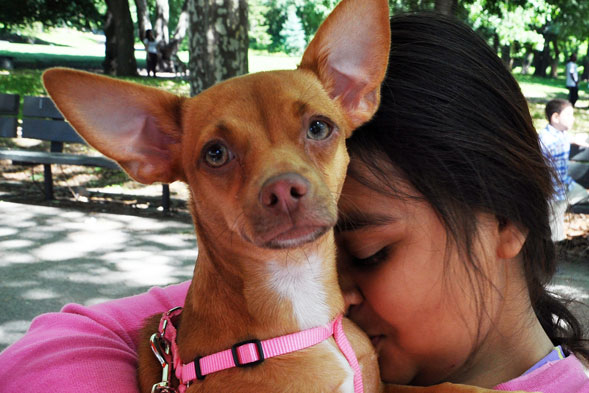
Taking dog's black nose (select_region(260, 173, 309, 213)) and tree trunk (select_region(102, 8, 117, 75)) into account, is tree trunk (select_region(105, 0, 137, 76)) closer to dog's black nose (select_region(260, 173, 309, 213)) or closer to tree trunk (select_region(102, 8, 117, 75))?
tree trunk (select_region(102, 8, 117, 75))

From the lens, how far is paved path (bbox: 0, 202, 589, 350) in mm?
4695

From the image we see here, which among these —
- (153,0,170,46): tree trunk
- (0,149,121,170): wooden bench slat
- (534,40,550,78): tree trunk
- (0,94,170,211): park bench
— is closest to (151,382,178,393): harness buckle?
(0,94,170,211): park bench

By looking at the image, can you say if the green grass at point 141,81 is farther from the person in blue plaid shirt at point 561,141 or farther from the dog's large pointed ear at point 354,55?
the dog's large pointed ear at point 354,55

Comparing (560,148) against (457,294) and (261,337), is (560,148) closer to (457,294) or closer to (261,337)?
(457,294)

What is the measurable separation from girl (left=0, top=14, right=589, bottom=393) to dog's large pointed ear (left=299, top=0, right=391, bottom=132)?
0.25 ft

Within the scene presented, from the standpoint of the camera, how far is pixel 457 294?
2.07 m

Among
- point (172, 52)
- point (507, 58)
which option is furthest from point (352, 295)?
point (172, 52)

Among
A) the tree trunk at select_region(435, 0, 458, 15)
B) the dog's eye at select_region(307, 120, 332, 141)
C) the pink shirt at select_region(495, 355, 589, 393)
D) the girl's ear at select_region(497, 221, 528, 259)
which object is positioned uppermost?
the tree trunk at select_region(435, 0, 458, 15)

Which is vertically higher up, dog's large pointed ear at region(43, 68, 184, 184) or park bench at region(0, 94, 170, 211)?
dog's large pointed ear at region(43, 68, 184, 184)

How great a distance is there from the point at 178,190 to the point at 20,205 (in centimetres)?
198

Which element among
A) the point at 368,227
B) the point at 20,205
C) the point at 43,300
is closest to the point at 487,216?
the point at 368,227

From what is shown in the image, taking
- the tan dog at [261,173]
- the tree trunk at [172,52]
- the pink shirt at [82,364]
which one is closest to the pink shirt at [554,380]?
the pink shirt at [82,364]

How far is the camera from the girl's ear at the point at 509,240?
2.09m

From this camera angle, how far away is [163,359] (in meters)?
2.00
